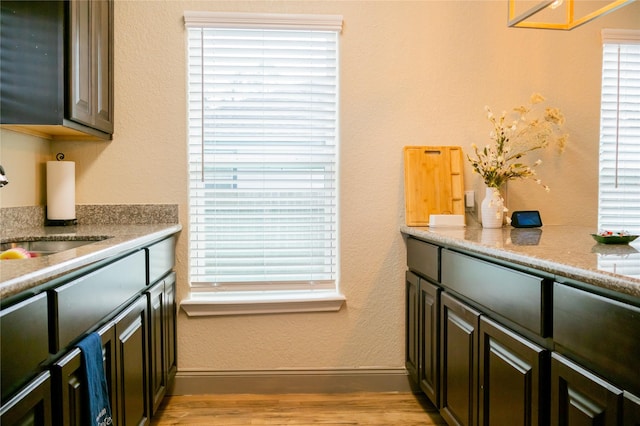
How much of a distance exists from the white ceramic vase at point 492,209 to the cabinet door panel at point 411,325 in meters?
0.48

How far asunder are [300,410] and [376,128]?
5.11 ft

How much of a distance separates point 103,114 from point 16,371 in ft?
5.72

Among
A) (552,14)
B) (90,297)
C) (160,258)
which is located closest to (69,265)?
(90,297)

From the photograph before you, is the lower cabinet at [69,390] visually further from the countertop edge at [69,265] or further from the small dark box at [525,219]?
the small dark box at [525,219]

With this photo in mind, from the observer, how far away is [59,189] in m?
2.42

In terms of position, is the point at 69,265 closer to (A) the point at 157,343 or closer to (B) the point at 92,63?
(A) the point at 157,343

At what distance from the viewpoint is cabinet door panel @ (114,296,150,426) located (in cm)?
162

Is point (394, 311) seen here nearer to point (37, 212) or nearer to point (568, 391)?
point (568, 391)

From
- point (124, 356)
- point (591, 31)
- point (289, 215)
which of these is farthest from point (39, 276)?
point (591, 31)

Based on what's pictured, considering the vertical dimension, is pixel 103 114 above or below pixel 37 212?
above

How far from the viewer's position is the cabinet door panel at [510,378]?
1.29m

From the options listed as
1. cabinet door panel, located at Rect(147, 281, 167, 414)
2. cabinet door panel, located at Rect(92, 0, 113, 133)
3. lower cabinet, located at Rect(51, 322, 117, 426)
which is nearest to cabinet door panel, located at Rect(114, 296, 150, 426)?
cabinet door panel, located at Rect(147, 281, 167, 414)

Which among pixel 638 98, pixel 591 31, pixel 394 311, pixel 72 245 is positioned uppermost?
pixel 591 31

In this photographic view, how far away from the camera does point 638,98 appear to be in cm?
285
